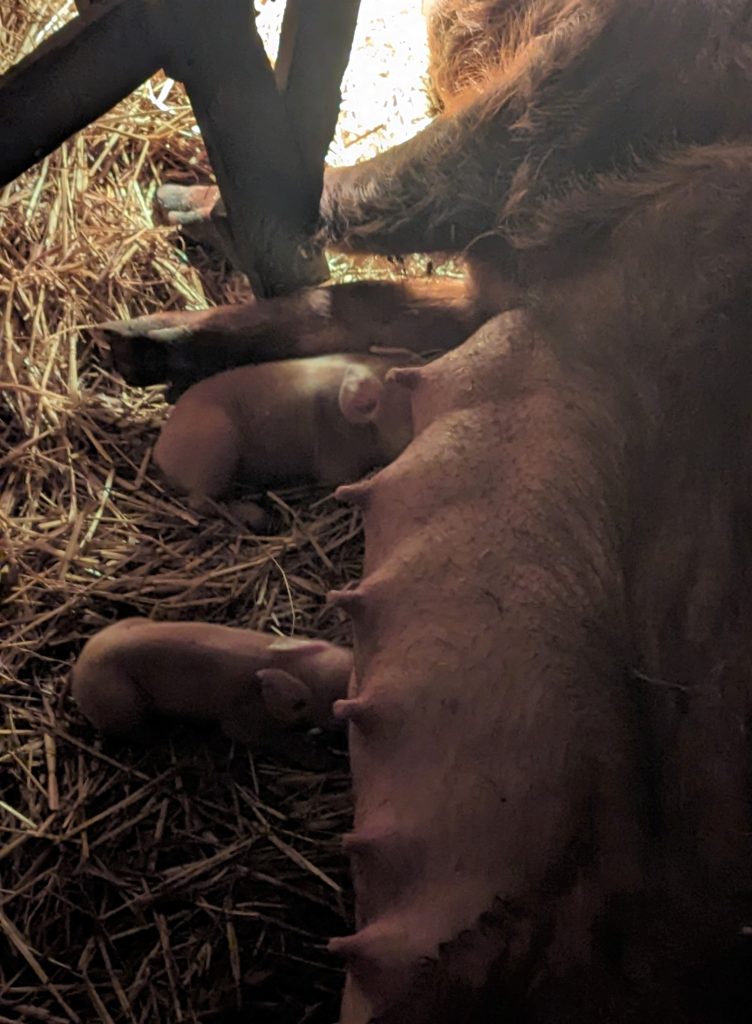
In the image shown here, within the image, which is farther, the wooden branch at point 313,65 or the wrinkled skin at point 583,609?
the wooden branch at point 313,65

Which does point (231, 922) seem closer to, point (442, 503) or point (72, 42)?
point (442, 503)

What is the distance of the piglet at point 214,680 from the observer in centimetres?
144

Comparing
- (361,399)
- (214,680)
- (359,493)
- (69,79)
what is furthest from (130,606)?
(69,79)

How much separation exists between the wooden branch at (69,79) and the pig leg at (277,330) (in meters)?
0.64

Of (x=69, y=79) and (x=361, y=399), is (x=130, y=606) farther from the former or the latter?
(x=69, y=79)

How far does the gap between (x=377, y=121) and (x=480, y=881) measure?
6.21ft

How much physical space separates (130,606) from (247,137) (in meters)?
0.76

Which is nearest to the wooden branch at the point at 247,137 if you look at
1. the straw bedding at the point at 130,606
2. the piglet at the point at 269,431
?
the piglet at the point at 269,431

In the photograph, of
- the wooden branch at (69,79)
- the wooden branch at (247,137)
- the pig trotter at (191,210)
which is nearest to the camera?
the wooden branch at (69,79)

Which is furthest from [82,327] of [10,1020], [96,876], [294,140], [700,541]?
[700,541]

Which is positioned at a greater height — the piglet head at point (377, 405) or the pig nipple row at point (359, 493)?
the pig nipple row at point (359, 493)

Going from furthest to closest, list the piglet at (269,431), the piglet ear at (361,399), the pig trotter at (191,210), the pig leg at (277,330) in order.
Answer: the pig trotter at (191,210), the pig leg at (277,330), the piglet at (269,431), the piglet ear at (361,399)

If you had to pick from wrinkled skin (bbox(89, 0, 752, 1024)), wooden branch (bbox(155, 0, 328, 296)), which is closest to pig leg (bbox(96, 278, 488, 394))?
Result: wooden branch (bbox(155, 0, 328, 296))

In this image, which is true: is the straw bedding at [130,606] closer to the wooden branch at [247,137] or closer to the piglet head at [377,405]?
the piglet head at [377,405]
